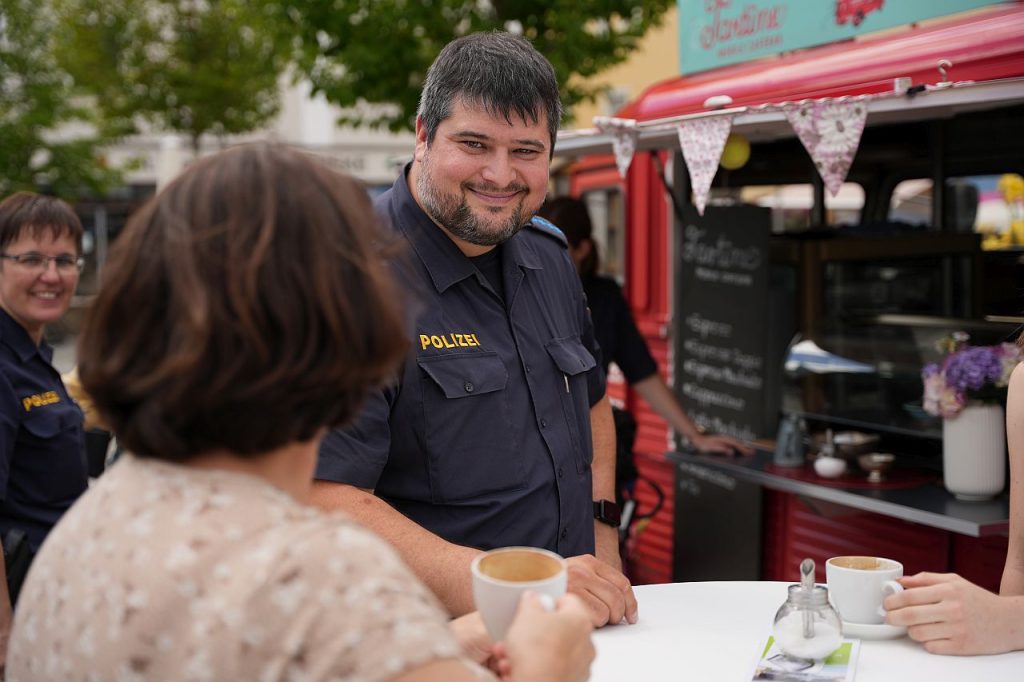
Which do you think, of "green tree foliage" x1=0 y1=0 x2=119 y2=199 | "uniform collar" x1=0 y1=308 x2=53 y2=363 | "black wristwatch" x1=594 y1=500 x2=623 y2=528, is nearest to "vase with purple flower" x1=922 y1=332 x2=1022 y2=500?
"black wristwatch" x1=594 y1=500 x2=623 y2=528

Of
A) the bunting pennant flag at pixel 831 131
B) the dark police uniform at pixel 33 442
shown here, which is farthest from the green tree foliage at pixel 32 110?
the bunting pennant flag at pixel 831 131

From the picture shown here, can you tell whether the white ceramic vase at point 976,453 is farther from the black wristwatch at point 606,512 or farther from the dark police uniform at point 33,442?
the dark police uniform at point 33,442

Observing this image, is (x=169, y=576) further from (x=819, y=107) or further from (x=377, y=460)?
(x=819, y=107)

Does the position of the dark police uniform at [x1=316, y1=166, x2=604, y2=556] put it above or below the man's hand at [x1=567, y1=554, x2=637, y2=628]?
above

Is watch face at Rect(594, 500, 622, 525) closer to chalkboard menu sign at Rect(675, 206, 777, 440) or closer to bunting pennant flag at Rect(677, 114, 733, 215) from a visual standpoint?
bunting pennant flag at Rect(677, 114, 733, 215)

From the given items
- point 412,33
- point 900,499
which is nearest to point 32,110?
point 412,33

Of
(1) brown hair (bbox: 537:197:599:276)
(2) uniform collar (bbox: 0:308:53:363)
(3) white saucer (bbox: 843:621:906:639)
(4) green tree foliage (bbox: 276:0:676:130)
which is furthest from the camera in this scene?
(4) green tree foliage (bbox: 276:0:676:130)

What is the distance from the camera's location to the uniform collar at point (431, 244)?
228 cm

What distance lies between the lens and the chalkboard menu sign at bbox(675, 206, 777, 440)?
5035mm

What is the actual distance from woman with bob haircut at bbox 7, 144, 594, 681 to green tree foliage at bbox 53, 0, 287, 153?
14.7 meters

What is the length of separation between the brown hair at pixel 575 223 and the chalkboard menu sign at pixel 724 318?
0.61m

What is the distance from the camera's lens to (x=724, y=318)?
523cm

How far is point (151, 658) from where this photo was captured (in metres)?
0.99

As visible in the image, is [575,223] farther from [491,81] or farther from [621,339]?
[491,81]
